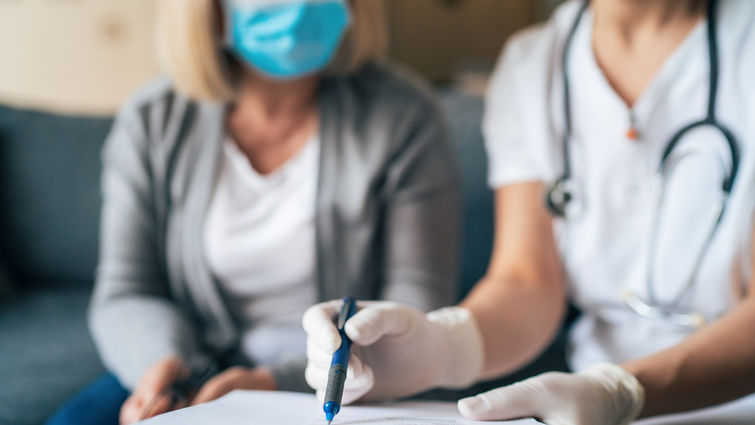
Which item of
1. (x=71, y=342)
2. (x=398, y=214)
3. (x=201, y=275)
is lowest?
(x=71, y=342)

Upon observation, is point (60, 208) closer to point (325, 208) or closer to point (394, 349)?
point (325, 208)

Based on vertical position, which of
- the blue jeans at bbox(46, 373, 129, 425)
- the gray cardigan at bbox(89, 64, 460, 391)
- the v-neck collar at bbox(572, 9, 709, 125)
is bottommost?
the blue jeans at bbox(46, 373, 129, 425)

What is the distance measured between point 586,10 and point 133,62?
215 centimetres

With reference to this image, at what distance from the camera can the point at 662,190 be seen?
2.83 ft

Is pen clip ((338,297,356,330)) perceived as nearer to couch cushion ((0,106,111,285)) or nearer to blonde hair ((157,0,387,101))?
blonde hair ((157,0,387,101))

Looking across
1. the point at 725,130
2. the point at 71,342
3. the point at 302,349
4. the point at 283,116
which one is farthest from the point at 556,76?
the point at 71,342

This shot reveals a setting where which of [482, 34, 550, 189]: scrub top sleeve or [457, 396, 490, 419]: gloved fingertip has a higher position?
[482, 34, 550, 189]: scrub top sleeve

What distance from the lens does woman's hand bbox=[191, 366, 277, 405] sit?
0.84 m

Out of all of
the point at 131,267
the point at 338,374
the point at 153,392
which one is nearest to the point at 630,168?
the point at 338,374

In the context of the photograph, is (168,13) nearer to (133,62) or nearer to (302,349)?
(302,349)

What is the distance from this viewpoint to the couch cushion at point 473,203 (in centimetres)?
157

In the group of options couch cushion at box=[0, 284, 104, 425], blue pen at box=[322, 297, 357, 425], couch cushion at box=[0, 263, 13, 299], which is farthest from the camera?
couch cushion at box=[0, 263, 13, 299]

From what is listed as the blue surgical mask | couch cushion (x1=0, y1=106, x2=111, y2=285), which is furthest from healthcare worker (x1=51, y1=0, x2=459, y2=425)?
couch cushion (x1=0, y1=106, x2=111, y2=285)

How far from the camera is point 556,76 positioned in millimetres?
966
